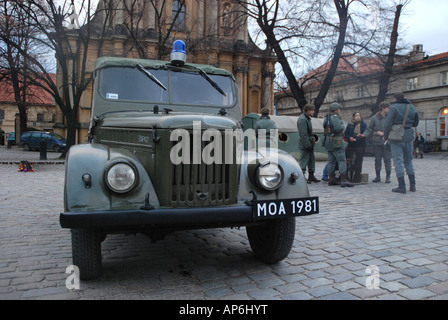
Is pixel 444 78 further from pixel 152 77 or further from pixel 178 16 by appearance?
pixel 152 77

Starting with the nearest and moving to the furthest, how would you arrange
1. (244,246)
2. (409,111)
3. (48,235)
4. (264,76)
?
(244,246)
(48,235)
(409,111)
(264,76)

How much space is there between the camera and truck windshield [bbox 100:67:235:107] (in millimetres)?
4387

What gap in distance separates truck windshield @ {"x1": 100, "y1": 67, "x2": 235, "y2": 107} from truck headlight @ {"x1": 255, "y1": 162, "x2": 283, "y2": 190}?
1.49 metres

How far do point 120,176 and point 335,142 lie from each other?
650cm

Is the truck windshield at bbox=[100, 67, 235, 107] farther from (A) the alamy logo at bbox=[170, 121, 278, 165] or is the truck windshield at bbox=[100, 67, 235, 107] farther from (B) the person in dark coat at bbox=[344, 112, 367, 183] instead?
(B) the person in dark coat at bbox=[344, 112, 367, 183]

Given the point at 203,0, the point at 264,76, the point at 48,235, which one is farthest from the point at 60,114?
the point at 48,235

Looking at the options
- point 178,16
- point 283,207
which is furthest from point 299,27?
point 283,207

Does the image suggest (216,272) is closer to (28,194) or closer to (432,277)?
(432,277)

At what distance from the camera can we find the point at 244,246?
4.43 metres

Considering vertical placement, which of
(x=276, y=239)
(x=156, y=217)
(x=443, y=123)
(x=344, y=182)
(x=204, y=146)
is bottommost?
(x=276, y=239)

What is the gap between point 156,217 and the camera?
9.54 ft

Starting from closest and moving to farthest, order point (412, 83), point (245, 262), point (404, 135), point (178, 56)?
1. point (245, 262)
2. point (178, 56)
3. point (404, 135)
4. point (412, 83)

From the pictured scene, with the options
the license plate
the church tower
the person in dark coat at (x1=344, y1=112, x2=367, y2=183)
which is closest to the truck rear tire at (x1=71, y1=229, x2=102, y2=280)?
the license plate
